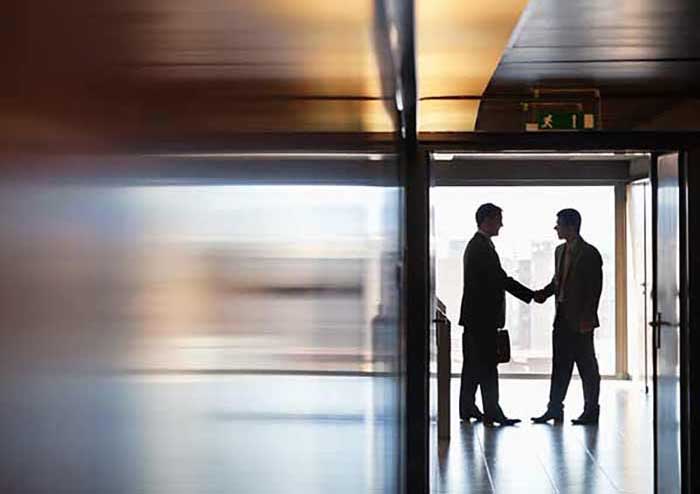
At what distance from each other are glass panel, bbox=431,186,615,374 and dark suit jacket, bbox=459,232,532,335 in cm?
235

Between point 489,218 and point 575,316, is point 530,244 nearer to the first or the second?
point 575,316

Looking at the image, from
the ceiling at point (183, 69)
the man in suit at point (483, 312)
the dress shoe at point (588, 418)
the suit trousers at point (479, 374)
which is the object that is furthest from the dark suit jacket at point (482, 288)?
the ceiling at point (183, 69)

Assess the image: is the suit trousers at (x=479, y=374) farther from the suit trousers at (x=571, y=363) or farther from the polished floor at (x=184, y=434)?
the polished floor at (x=184, y=434)

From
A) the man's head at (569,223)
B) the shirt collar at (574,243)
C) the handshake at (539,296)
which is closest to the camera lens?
the man's head at (569,223)

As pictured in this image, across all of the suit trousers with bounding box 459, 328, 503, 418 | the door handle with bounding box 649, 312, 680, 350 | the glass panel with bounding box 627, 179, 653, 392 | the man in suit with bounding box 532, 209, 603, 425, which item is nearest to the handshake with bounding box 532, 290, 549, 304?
the man in suit with bounding box 532, 209, 603, 425

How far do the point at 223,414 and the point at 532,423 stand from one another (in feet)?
23.3

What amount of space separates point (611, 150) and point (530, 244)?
5948 mm

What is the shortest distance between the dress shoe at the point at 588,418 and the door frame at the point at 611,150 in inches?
125

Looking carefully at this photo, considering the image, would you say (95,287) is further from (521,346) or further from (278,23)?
(521,346)

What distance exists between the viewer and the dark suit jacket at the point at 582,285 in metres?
6.91

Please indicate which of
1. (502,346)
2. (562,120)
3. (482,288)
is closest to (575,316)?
(502,346)

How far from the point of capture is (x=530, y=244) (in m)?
9.55

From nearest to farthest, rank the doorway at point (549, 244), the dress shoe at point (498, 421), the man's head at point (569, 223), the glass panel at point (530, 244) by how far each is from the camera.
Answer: the man's head at point (569, 223) → the dress shoe at point (498, 421) → the doorway at point (549, 244) → the glass panel at point (530, 244)

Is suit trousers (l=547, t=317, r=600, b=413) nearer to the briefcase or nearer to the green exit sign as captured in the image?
the briefcase
